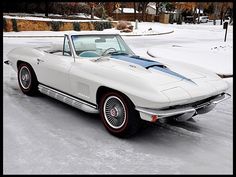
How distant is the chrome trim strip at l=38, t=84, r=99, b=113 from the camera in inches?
179

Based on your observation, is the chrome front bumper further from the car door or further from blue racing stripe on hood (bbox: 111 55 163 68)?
the car door

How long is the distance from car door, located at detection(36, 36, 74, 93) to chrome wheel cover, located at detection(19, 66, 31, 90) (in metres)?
0.40

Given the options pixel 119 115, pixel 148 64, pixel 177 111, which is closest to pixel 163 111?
pixel 177 111

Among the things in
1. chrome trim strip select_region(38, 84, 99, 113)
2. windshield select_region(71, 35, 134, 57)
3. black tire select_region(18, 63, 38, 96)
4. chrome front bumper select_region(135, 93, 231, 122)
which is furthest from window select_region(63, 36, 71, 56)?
chrome front bumper select_region(135, 93, 231, 122)

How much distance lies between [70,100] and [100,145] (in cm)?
112

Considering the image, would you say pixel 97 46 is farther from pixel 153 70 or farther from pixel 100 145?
pixel 100 145

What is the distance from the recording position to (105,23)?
28766 millimetres

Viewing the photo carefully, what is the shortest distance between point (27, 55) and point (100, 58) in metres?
1.71

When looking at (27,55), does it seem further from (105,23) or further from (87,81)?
(105,23)

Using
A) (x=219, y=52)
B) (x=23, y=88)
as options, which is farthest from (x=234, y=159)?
(x=219, y=52)

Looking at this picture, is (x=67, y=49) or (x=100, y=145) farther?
(x=67, y=49)

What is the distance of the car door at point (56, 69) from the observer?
495 centimetres

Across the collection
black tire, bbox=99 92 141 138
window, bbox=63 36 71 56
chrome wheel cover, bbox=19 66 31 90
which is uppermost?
window, bbox=63 36 71 56

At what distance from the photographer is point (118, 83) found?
4098mm
